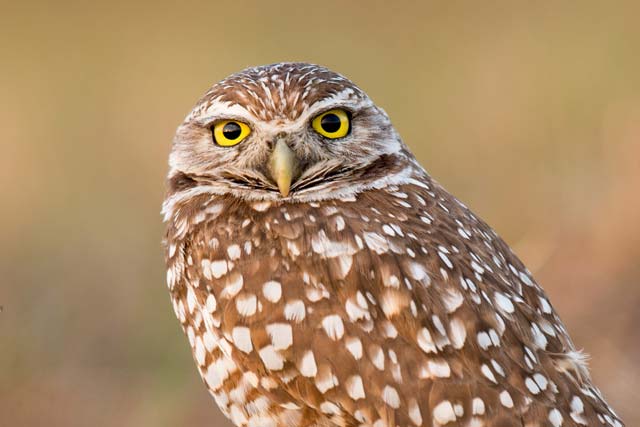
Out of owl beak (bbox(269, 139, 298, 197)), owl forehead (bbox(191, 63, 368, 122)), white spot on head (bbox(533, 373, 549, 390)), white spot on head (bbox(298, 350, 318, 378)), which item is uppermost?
owl forehead (bbox(191, 63, 368, 122))

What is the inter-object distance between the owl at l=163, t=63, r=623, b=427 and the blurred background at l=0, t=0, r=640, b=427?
5.85 ft

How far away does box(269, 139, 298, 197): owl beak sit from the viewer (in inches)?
153

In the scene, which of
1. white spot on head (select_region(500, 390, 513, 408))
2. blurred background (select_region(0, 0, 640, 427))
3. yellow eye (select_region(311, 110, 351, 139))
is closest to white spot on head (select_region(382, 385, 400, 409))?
white spot on head (select_region(500, 390, 513, 408))

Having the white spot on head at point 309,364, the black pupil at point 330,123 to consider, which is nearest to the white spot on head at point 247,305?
the white spot on head at point 309,364

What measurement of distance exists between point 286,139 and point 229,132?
0.24m

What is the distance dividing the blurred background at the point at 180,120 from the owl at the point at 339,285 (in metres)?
1.78

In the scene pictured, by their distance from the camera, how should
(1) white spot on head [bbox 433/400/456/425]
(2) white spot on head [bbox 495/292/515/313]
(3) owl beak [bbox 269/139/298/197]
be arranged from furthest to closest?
1. (3) owl beak [bbox 269/139/298/197]
2. (2) white spot on head [bbox 495/292/515/313]
3. (1) white spot on head [bbox 433/400/456/425]

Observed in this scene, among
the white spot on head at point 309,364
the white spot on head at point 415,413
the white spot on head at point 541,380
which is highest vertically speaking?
the white spot on head at point 309,364

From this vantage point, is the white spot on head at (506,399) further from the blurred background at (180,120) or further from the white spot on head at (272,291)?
the blurred background at (180,120)

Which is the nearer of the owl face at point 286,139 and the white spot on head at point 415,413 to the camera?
the white spot on head at point 415,413

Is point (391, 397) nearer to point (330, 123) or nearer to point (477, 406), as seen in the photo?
point (477, 406)

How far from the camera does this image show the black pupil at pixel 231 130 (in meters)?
4.07

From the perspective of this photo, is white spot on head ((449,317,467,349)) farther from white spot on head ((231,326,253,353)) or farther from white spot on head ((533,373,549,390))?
white spot on head ((231,326,253,353))

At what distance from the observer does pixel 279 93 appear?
13.1 feet
